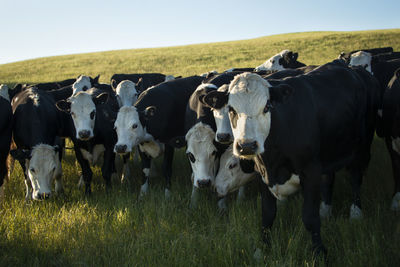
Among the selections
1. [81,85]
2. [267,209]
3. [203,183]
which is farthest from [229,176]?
[81,85]

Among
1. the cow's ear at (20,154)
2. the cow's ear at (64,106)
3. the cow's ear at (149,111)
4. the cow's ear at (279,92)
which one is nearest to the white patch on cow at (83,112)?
the cow's ear at (64,106)

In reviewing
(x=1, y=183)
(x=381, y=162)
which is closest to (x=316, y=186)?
(x=381, y=162)

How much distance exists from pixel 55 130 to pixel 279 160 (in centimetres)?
496

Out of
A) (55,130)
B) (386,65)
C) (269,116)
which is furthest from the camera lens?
(386,65)

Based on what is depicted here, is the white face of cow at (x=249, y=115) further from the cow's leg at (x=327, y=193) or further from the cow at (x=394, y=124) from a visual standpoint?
the cow at (x=394, y=124)

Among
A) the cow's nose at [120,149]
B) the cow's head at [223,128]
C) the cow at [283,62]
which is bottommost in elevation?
the cow's nose at [120,149]

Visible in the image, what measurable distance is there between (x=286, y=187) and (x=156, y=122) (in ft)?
12.0

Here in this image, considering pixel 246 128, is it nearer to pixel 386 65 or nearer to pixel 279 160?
pixel 279 160

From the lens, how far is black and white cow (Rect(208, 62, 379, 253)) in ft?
11.1

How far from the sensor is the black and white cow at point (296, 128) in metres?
3.38

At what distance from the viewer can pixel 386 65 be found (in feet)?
28.0

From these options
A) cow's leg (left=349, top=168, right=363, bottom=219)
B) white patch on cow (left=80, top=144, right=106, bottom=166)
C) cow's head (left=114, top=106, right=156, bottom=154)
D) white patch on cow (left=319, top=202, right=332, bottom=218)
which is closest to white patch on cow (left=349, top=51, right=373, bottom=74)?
cow's leg (left=349, top=168, right=363, bottom=219)

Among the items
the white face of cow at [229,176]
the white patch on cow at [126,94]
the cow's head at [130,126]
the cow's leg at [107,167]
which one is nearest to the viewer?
the white face of cow at [229,176]

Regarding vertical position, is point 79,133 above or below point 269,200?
above
